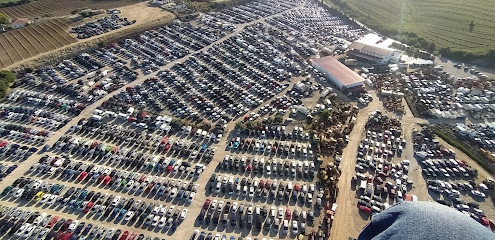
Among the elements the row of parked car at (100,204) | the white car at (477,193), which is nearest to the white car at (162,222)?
the row of parked car at (100,204)

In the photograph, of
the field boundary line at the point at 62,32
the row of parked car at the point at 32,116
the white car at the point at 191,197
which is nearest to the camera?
the white car at the point at 191,197

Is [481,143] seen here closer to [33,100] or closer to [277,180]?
[277,180]

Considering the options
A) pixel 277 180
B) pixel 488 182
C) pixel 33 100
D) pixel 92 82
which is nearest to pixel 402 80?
pixel 488 182

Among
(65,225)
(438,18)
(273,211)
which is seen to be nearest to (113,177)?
(65,225)

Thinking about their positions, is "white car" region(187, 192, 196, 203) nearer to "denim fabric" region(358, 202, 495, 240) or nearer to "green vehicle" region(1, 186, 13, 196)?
"green vehicle" region(1, 186, 13, 196)

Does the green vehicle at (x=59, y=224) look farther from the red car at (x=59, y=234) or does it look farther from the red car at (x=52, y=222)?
the red car at (x=59, y=234)

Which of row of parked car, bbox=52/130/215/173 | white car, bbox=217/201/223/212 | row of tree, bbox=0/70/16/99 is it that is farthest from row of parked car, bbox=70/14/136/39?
white car, bbox=217/201/223/212
